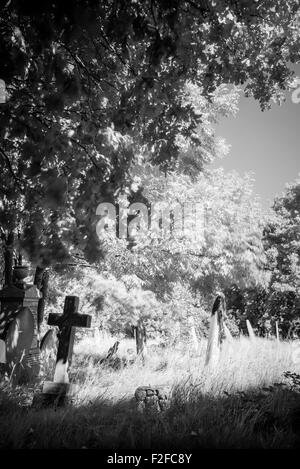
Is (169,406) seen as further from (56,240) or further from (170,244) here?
(170,244)

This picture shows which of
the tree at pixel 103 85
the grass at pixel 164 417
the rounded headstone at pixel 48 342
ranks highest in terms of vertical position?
the tree at pixel 103 85

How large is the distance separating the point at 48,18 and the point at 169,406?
455cm

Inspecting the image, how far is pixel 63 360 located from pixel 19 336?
1.75 meters

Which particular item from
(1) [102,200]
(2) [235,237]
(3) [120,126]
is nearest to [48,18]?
(3) [120,126]

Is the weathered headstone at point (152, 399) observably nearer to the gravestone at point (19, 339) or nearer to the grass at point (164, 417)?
the grass at point (164, 417)

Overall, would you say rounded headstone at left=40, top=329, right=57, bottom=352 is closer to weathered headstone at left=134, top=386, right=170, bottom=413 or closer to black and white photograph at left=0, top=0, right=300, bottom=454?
black and white photograph at left=0, top=0, right=300, bottom=454

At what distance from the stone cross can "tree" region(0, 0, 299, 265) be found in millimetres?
1708

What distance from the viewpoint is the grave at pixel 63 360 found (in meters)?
4.36

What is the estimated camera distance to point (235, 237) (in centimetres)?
1441

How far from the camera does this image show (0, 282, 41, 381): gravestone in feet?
20.4

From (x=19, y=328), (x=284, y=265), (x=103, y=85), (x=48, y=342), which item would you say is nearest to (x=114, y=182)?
(x=103, y=85)

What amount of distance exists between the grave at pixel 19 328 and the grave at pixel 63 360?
1.21 meters

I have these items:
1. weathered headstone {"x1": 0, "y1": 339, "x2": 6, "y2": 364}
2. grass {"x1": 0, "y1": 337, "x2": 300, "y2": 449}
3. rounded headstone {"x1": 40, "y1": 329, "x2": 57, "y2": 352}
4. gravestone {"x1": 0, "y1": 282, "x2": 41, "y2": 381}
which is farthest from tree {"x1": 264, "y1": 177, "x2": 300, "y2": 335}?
weathered headstone {"x1": 0, "y1": 339, "x2": 6, "y2": 364}

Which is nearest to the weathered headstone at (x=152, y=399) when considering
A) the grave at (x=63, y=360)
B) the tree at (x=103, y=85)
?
the grave at (x=63, y=360)
